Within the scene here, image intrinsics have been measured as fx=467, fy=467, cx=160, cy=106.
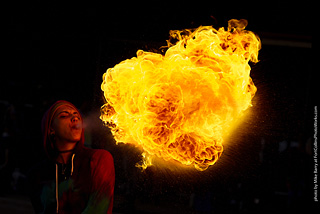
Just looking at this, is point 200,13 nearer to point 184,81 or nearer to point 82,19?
point 82,19

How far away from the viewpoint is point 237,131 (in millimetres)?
8695

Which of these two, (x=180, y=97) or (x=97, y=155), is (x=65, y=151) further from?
(x=180, y=97)

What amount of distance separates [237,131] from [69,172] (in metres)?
5.48

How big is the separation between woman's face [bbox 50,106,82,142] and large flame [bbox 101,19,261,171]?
107 cm

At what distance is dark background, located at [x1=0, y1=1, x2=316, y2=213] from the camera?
27.0 ft

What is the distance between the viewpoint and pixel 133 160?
8273mm

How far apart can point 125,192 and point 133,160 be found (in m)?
0.84

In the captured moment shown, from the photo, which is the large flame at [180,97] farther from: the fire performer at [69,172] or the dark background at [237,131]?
the dark background at [237,131]

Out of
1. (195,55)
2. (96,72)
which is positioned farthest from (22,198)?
(195,55)

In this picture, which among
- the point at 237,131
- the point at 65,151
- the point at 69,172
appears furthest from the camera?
the point at 237,131

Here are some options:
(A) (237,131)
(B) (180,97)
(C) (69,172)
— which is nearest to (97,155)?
(C) (69,172)

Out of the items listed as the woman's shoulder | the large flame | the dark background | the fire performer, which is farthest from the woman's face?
the dark background

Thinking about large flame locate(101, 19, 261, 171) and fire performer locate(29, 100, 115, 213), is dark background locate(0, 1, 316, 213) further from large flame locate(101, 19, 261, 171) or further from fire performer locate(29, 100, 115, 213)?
fire performer locate(29, 100, 115, 213)

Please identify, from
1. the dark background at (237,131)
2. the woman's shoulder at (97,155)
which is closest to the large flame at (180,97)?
the woman's shoulder at (97,155)
